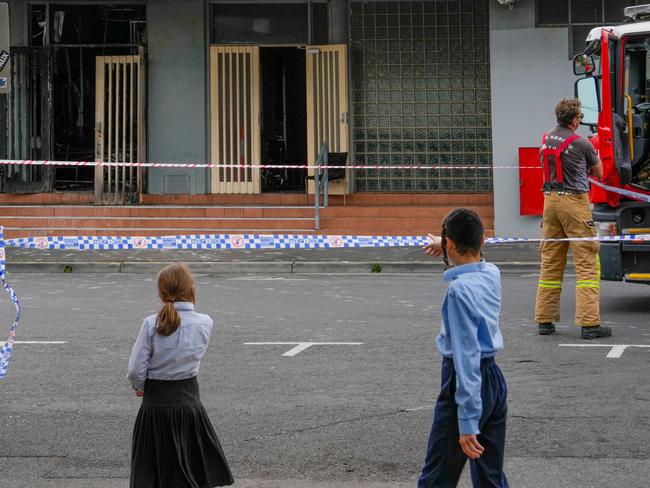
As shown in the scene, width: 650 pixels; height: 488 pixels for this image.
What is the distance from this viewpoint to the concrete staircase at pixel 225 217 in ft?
67.1

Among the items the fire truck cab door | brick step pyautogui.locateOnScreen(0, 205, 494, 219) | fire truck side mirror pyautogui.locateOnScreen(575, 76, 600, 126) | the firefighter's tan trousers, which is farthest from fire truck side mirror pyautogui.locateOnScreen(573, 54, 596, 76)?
brick step pyautogui.locateOnScreen(0, 205, 494, 219)

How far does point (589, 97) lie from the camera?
1260cm

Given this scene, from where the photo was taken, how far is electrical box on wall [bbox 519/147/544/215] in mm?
20953

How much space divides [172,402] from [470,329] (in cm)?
140

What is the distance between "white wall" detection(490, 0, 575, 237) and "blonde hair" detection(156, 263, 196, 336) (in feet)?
52.4

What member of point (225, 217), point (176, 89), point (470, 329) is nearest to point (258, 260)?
point (225, 217)

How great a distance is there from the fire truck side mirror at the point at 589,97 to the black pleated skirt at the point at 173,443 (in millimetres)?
8005

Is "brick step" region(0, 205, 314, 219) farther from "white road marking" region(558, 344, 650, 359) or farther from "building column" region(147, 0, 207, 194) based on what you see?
"white road marking" region(558, 344, 650, 359)

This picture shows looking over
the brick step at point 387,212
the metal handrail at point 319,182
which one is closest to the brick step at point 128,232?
the metal handrail at point 319,182

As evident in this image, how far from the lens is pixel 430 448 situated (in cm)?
500

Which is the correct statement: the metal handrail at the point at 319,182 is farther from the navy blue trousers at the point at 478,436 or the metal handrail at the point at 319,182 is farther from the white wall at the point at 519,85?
the navy blue trousers at the point at 478,436

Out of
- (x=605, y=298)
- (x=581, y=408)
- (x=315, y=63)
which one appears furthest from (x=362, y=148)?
(x=581, y=408)

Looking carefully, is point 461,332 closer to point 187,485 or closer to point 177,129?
point 187,485

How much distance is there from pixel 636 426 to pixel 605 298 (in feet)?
20.7
